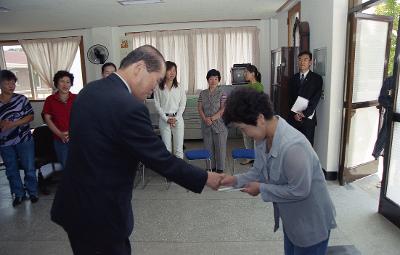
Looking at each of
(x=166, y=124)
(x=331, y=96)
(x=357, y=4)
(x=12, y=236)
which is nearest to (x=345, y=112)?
(x=331, y=96)

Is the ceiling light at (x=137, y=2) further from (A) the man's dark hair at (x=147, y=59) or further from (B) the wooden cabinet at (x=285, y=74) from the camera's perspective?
(A) the man's dark hair at (x=147, y=59)

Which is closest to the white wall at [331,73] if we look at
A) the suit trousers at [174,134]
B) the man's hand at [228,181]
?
the suit trousers at [174,134]

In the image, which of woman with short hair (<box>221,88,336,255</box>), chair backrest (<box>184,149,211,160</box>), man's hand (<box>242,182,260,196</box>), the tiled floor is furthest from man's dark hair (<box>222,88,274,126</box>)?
chair backrest (<box>184,149,211,160</box>)

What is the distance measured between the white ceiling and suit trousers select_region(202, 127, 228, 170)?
2245mm

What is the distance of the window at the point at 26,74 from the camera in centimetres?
Answer: 793

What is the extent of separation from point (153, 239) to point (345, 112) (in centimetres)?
255

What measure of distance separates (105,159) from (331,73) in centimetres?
316

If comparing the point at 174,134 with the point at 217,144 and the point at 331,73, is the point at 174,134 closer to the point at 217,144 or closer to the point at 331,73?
the point at 217,144

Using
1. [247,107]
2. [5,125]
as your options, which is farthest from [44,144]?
[247,107]

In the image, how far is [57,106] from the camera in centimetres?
351

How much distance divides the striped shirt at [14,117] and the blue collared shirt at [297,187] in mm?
2980

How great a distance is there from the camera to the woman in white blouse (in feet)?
13.3

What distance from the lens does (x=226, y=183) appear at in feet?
5.21

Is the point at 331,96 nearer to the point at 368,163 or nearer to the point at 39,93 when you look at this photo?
the point at 368,163
